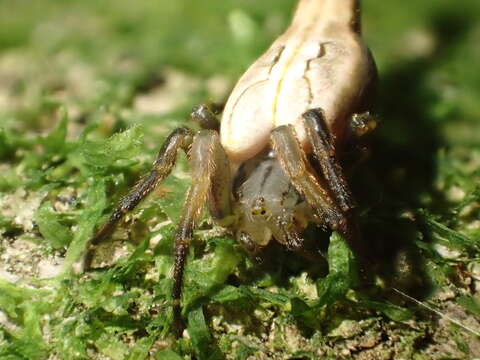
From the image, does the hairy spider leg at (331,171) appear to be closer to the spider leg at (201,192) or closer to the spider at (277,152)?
the spider at (277,152)

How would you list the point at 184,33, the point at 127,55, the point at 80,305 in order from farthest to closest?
the point at 184,33, the point at 127,55, the point at 80,305

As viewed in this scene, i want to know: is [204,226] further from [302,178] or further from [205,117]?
[302,178]

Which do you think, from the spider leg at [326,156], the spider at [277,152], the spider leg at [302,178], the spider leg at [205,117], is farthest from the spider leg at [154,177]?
the spider leg at [326,156]

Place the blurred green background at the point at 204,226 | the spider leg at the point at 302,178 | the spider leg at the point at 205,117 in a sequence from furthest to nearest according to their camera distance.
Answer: the spider leg at the point at 205,117
the blurred green background at the point at 204,226
the spider leg at the point at 302,178

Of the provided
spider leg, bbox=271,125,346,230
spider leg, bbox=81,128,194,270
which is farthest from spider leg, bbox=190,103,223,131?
spider leg, bbox=271,125,346,230

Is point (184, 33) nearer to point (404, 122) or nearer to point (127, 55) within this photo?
point (127, 55)

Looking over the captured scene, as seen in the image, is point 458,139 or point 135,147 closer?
point 135,147

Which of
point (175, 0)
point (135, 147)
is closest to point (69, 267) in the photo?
point (135, 147)
